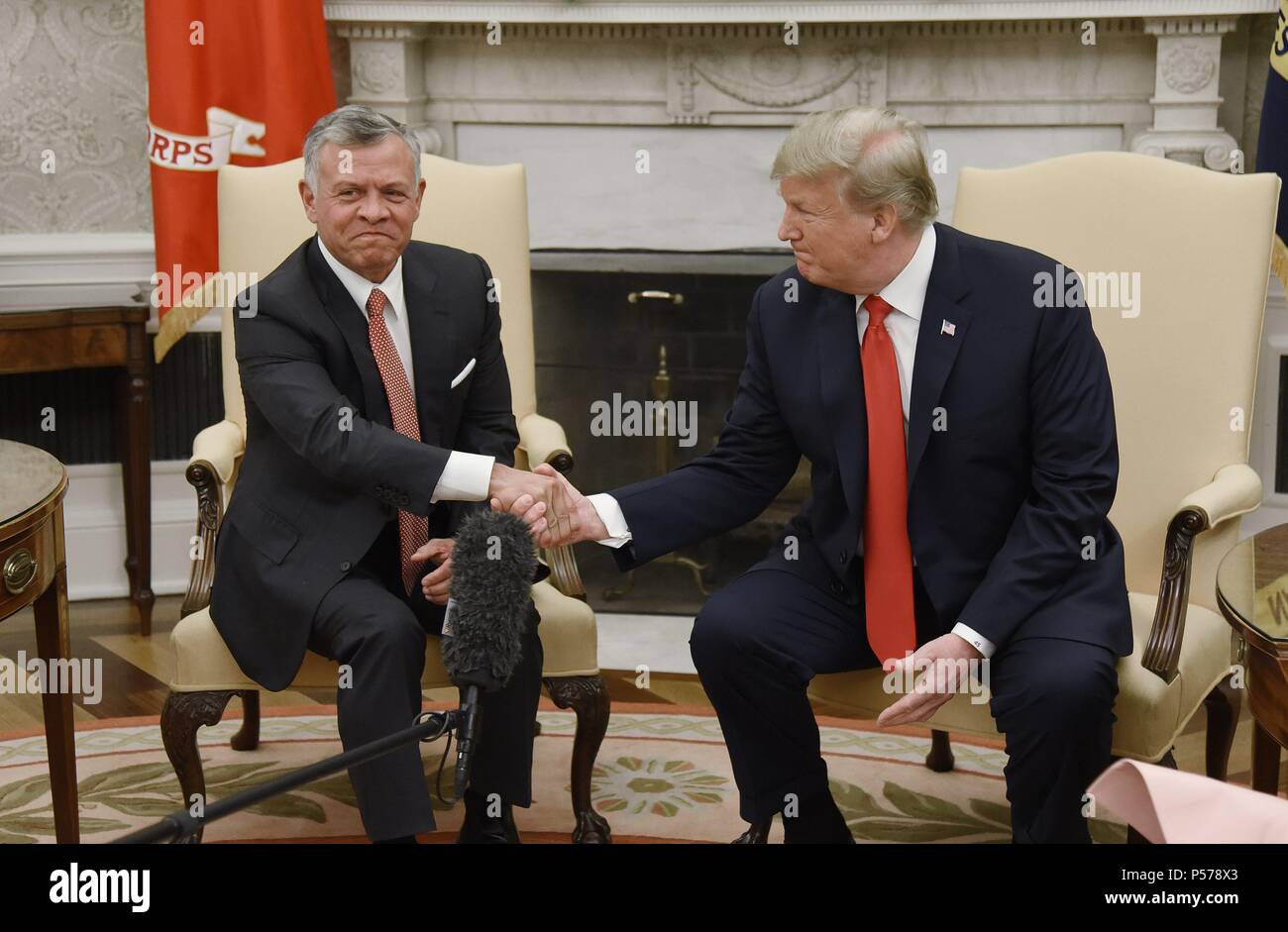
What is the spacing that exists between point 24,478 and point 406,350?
667 mm

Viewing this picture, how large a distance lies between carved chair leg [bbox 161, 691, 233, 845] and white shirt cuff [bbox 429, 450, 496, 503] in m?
0.54

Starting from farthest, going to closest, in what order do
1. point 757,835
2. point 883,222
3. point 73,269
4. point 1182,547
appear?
point 73,269
point 757,835
point 1182,547
point 883,222

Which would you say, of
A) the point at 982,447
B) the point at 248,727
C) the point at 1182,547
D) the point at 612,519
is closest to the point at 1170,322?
the point at 1182,547

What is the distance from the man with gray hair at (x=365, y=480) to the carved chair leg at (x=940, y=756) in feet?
3.12

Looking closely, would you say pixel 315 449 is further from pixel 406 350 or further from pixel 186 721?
→ pixel 186 721

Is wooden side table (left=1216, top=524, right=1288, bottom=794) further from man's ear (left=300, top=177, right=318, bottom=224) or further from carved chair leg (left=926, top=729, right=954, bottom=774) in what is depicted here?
man's ear (left=300, top=177, right=318, bottom=224)

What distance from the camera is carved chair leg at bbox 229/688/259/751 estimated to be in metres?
3.13

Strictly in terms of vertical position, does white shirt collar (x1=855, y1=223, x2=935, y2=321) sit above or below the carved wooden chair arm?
above

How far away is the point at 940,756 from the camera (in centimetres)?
301

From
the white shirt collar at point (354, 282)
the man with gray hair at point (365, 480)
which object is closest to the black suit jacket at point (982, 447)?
the man with gray hair at point (365, 480)

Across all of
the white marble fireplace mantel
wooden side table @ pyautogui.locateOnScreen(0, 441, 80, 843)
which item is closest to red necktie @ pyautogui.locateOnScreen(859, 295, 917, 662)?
wooden side table @ pyautogui.locateOnScreen(0, 441, 80, 843)

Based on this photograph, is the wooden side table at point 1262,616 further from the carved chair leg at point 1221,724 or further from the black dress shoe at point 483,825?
the black dress shoe at point 483,825

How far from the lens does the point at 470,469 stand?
237 centimetres

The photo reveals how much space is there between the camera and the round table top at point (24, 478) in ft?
6.89
